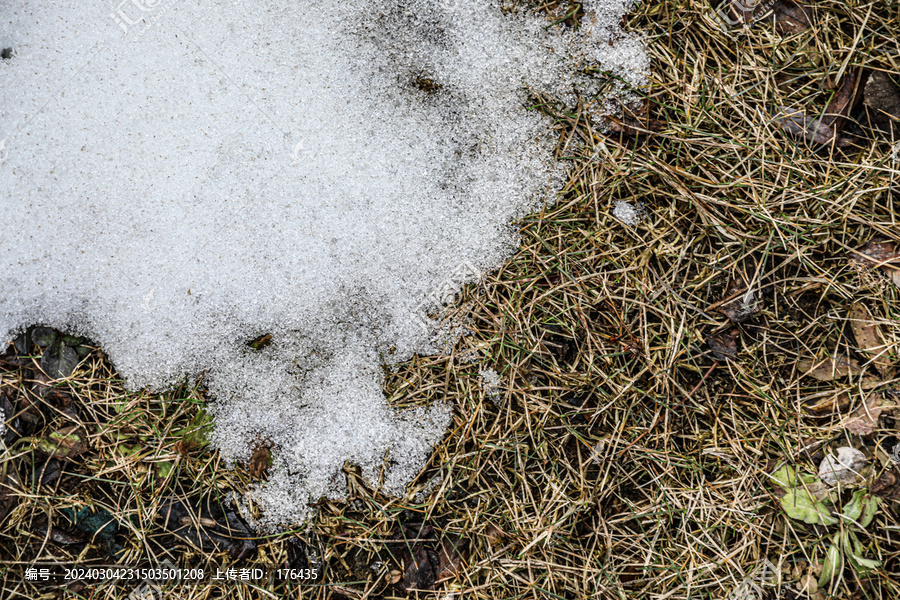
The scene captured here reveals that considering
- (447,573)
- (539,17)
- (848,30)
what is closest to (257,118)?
(539,17)

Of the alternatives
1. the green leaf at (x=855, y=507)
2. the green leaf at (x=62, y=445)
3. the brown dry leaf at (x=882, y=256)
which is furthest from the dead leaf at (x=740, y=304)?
the green leaf at (x=62, y=445)

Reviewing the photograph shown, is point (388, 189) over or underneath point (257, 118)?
underneath

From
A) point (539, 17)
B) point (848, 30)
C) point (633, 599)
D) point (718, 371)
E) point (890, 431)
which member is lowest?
point (633, 599)

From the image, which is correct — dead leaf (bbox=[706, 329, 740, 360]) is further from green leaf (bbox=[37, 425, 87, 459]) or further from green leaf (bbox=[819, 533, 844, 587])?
green leaf (bbox=[37, 425, 87, 459])

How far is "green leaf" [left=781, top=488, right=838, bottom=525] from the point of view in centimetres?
203

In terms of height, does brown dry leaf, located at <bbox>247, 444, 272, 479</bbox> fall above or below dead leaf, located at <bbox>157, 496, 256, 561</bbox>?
above

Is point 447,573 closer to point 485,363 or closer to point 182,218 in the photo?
point 485,363

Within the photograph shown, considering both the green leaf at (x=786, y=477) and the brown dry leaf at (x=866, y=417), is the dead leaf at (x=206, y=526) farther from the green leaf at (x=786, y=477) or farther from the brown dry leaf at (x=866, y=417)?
the brown dry leaf at (x=866, y=417)

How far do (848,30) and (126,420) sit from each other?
10.6 feet

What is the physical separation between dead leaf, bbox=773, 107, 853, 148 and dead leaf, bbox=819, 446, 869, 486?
1192 millimetres

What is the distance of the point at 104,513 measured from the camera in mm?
2127

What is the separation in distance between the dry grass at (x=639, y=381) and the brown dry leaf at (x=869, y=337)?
0.05 meters

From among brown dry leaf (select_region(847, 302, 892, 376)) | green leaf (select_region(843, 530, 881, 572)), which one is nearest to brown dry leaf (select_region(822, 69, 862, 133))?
brown dry leaf (select_region(847, 302, 892, 376))

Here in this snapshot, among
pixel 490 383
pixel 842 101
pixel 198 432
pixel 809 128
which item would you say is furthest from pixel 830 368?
pixel 198 432
